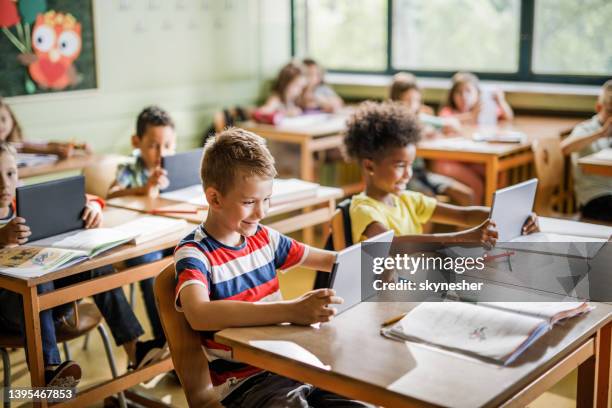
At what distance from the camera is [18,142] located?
149 inches

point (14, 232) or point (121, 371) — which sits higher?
point (14, 232)

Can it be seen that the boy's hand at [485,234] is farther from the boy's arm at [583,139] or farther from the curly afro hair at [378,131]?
the boy's arm at [583,139]

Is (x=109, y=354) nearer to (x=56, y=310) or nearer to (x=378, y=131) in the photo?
(x=56, y=310)

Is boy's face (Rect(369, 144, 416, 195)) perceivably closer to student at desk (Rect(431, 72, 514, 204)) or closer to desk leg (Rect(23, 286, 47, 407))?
desk leg (Rect(23, 286, 47, 407))

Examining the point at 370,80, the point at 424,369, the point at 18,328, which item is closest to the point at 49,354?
the point at 18,328

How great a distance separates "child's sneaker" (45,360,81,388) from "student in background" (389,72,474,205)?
2326 mm

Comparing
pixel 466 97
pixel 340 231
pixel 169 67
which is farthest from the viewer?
pixel 169 67

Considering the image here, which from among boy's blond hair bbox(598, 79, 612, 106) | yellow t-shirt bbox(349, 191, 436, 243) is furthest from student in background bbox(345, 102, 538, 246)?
→ boy's blond hair bbox(598, 79, 612, 106)

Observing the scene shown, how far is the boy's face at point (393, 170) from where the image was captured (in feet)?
7.83

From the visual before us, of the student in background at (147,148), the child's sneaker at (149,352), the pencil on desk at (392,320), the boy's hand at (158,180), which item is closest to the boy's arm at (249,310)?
the pencil on desk at (392,320)

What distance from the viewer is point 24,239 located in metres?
2.27

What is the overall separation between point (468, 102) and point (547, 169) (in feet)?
3.63

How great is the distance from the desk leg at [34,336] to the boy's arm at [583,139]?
8.97 feet

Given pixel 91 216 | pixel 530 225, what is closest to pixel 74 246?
pixel 91 216
